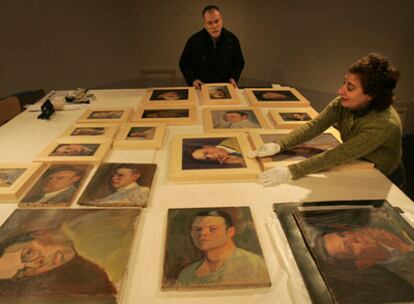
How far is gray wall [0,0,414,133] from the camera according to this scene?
140 inches

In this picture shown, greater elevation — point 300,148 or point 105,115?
point 105,115

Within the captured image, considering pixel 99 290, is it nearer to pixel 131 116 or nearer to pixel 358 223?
pixel 358 223

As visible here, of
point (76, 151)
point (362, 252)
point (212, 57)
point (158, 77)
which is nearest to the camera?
point (362, 252)

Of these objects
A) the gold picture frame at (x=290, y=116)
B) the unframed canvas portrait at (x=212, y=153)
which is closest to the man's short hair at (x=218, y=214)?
the unframed canvas portrait at (x=212, y=153)

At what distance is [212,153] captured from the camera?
1.52 metres

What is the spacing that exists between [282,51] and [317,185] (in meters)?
2.78

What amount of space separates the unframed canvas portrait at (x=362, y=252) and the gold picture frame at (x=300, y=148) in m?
0.30

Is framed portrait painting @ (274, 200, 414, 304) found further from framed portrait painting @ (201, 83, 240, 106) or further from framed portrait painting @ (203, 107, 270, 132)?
framed portrait painting @ (201, 83, 240, 106)

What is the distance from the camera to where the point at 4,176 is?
139 centimetres

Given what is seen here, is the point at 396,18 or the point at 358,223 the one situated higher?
the point at 396,18

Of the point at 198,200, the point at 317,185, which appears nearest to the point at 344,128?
the point at 317,185

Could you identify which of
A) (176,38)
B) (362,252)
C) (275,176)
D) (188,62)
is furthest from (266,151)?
(176,38)

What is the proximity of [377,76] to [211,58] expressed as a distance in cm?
180

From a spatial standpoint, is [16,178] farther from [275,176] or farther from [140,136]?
[275,176]
